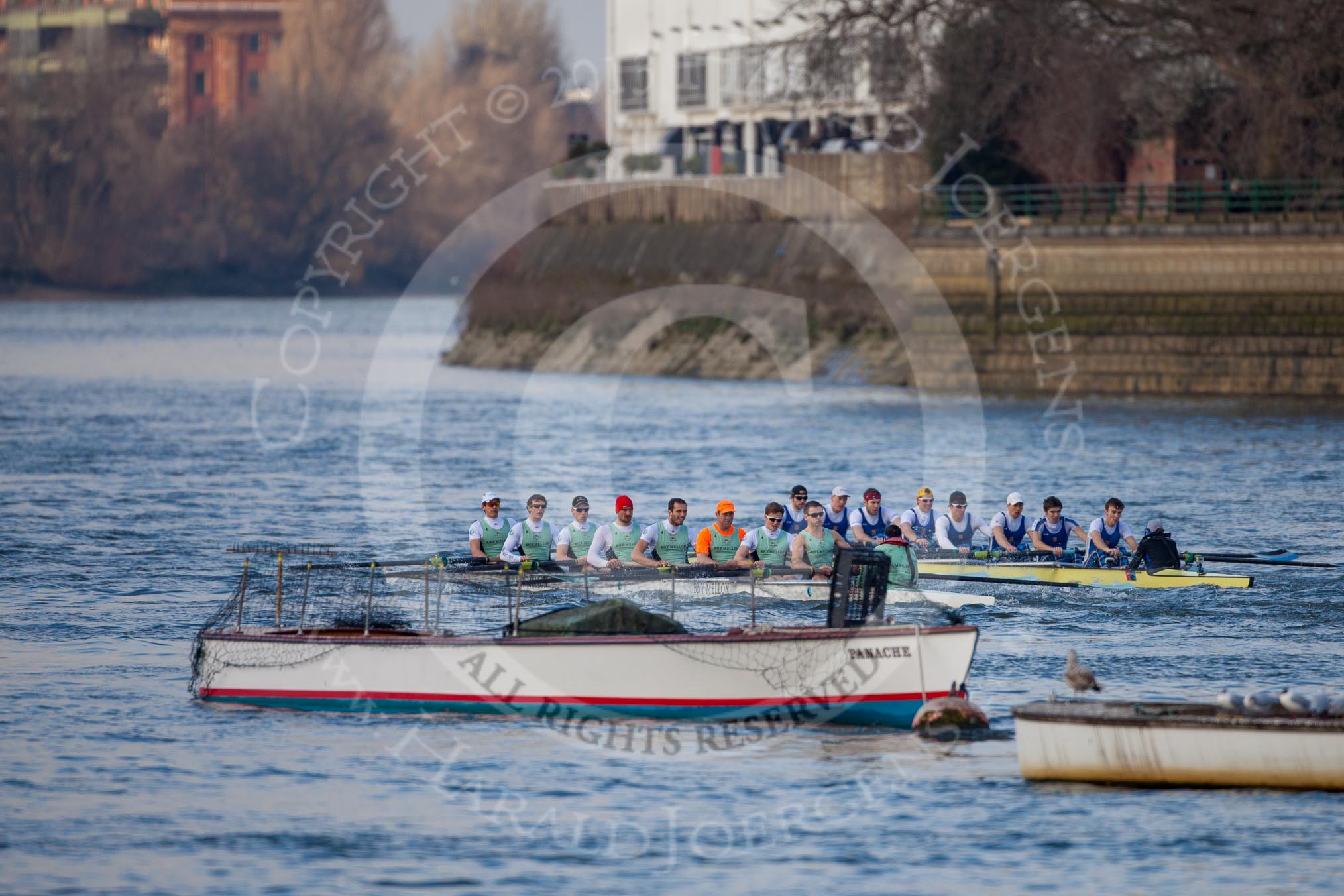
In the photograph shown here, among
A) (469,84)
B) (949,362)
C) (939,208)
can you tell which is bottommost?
(949,362)

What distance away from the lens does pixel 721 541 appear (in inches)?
1113

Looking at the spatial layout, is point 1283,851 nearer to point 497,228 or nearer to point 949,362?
point 949,362

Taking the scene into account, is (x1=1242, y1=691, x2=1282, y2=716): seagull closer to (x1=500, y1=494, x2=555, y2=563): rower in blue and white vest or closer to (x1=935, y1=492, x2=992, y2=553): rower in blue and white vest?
(x1=500, y1=494, x2=555, y2=563): rower in blue and white vest

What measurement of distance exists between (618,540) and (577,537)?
30.2 inches

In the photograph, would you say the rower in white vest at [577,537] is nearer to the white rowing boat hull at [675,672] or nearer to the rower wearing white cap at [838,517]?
the rower wearing white cap at [838,517]

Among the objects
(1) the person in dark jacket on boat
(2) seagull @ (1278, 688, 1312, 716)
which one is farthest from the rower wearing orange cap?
(2) seagull @ (1278, 688, 1312, 716)

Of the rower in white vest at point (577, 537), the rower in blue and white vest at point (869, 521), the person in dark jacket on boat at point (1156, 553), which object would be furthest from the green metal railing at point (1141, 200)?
the rower in white vest at point (577, 537)

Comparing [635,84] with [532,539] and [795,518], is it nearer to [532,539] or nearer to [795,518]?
[795,518]

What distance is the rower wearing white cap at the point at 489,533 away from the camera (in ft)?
92.2

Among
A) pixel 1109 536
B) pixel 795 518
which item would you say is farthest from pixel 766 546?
pixel 1109 536

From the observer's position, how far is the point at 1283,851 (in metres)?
17.9

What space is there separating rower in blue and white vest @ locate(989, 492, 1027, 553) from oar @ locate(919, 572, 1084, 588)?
491 mm

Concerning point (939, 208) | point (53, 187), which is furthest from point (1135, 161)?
point (53, 187)

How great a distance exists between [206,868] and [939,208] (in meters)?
47.6
